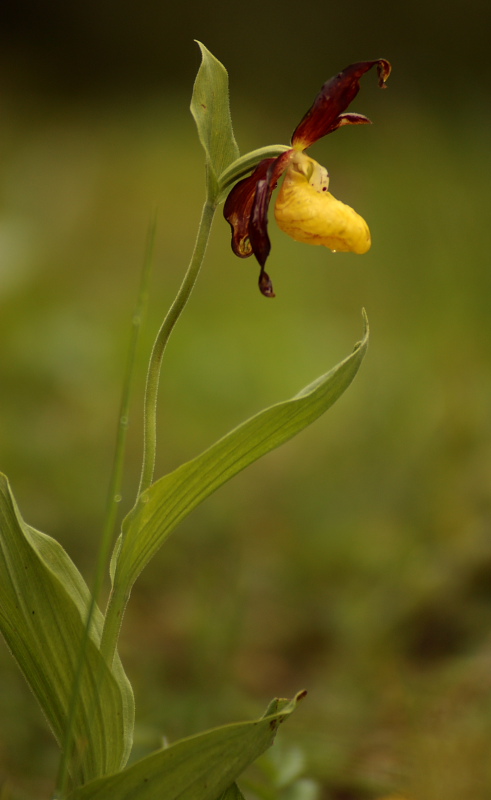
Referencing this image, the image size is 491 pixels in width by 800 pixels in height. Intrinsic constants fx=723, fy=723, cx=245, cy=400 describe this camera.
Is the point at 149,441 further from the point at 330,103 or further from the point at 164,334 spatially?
the point at 330,103

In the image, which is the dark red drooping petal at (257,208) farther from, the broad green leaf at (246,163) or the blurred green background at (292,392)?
the blurred green background at (292,392)

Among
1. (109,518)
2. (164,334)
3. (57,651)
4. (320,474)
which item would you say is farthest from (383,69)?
(320,474)

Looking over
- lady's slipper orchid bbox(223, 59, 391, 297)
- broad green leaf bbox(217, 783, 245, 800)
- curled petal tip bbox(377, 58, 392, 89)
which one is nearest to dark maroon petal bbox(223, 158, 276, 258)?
lady's slipper orchid bbox(223, 59, 391, 297)

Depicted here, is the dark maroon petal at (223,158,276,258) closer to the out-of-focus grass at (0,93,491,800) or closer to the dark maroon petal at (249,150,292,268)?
the dark maroon petal at (249,150,292,268)

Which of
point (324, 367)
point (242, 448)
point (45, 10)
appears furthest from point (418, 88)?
point (45, 10)

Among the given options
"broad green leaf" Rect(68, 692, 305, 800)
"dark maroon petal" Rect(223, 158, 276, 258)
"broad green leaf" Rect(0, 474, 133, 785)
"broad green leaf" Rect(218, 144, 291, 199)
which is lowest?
"broad green leaf" Rect(68, 692, 305, 800)

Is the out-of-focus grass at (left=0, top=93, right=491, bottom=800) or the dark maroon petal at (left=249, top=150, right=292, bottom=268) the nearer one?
the dark maroon petal at (left=249, top=150, right=292, bottom=268)

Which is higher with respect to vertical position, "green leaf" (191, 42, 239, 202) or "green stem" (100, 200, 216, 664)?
"green leaf" (191, 42, 239, 202)

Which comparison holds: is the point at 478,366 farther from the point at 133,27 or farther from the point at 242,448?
the point at 133,27
